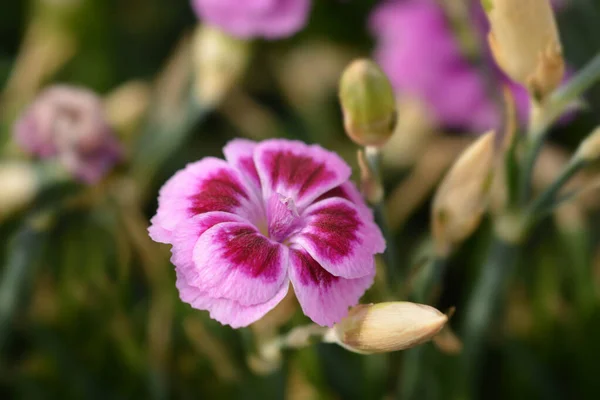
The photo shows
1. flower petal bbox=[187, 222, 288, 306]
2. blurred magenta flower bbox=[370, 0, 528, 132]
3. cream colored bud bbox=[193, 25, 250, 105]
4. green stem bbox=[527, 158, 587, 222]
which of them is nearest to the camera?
flower petal bbox=[187, 222, 288, 306]

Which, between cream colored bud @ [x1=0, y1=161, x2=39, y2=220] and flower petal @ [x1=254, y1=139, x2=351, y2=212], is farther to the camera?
cream colored bud @ [x1=0, y1=161, x2=39, y2=220]

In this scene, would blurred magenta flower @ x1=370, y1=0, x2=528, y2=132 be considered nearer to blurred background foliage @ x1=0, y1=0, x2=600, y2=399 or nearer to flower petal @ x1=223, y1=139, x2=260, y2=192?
blurred background foliage @ x1=0, y1=0, x2=600, y2=399

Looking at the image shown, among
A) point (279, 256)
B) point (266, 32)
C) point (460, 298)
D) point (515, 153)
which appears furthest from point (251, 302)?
point (460, 298)

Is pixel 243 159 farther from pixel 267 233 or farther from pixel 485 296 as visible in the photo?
pixel 485 296

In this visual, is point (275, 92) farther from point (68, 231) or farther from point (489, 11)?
point (489, 11)

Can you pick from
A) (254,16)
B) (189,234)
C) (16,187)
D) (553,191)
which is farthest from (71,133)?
(553,191)

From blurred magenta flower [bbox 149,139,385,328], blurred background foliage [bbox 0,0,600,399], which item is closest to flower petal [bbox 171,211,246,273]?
blurred magenta flower [bbox 149,139,385,328]
